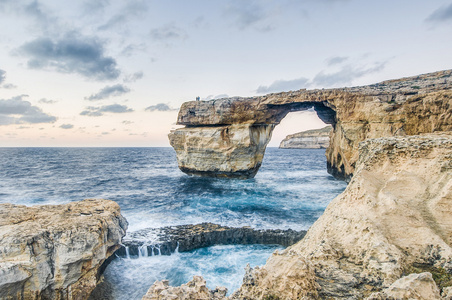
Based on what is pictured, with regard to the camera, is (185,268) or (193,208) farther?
(193,208)

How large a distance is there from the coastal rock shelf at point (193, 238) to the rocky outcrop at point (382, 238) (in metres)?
7.40

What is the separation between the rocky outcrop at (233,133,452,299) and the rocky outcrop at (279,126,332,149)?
109m

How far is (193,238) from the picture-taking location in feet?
41.8

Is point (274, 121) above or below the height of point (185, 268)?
above

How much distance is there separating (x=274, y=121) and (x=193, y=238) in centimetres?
2050

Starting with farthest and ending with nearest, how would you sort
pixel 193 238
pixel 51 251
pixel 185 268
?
1. pixel 193 238
2. pixel 185 268
3. pixel 51 251

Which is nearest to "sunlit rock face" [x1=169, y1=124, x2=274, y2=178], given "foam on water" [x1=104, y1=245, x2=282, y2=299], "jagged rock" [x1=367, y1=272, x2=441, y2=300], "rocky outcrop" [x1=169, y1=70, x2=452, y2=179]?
"rocky outcrop" [x1=169, y1=70, x2=452, y2=179]

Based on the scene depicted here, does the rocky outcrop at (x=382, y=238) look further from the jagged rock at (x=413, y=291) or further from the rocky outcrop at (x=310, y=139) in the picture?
the rocky outcrop at (x=310, y=139)

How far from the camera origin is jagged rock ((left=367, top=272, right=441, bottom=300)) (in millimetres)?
2676

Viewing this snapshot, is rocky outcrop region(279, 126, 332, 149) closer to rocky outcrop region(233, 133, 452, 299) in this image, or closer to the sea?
the sea

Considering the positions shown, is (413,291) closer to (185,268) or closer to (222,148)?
(185,268)

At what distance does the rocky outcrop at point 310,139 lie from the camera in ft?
369

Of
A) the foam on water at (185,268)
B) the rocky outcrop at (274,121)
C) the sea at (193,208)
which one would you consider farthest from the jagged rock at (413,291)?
the rocky outcrop at (274,121)

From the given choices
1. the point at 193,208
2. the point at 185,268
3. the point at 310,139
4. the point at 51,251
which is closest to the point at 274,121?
the point at 193,208
